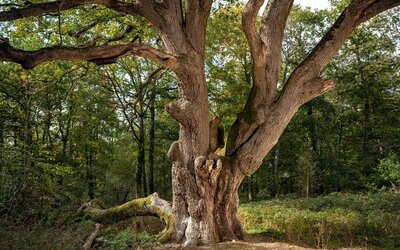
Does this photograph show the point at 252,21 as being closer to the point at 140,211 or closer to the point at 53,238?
the point at 53,238

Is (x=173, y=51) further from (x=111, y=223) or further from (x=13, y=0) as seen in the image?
(x=111, y=223)

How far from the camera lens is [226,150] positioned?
7.02 meters

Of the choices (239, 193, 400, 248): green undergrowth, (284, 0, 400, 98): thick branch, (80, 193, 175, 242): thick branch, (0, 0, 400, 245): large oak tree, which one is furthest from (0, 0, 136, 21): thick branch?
(239, 193, 400, 248): green undergrowth

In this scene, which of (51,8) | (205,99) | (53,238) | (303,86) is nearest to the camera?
(53,238)

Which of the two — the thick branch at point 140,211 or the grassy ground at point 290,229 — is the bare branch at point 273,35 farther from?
the thick branch at point 140,211

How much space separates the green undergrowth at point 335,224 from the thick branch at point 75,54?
5.40 m

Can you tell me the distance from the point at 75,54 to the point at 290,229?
6894 millimetres

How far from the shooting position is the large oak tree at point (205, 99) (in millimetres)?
6324

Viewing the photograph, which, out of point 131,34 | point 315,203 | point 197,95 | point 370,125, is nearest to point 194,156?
point 197,95

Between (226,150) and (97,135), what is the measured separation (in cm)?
1473

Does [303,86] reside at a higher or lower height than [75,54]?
lower

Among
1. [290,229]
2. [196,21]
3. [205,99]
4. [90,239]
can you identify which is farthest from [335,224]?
[196,21]

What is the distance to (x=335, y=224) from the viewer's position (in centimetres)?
930

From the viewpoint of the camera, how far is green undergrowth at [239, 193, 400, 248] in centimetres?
851
